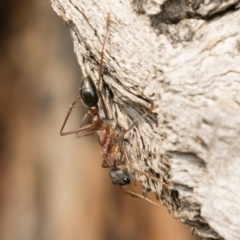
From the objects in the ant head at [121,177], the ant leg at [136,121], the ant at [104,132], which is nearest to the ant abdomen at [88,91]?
the ant at [104,132]

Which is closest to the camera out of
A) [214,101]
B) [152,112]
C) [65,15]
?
[214,101]

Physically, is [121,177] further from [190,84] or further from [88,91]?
[190,84]

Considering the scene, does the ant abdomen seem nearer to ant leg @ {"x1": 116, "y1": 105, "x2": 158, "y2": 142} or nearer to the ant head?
ant leg @ {"x1": 116, "y1": 105, "x2": 158, "y2": 142}

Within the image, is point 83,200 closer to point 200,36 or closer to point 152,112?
point 152,112

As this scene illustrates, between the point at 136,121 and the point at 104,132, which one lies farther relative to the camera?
the point at 104,132

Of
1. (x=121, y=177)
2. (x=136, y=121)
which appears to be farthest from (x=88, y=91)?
(x=121, y=177)

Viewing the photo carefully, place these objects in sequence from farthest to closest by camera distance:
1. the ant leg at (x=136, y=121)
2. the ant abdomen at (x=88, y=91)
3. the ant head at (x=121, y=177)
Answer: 1. the ant head at (x=121, y=177)
2. the ant abdomen at (x=88, y=91)
3. the ant leg at (x=136, y=121)

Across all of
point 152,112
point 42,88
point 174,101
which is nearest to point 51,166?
point 42,88

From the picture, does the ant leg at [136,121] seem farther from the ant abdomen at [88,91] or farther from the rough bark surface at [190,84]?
the ant abdomen at [88,91]

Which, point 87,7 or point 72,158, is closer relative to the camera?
point 87,7
